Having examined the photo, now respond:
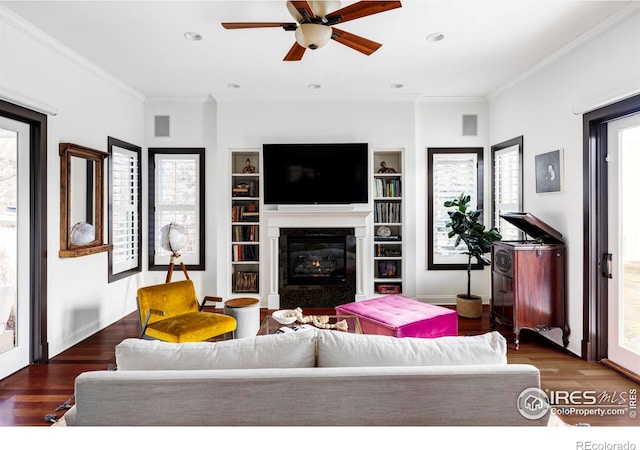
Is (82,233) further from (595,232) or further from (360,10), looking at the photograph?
(595,232)

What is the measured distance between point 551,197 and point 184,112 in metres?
4.53

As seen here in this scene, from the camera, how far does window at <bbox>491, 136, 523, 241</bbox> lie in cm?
436

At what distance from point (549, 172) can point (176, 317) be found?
383cm

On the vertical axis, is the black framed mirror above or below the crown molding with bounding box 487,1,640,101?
below

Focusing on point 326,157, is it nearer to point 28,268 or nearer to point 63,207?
point 63,207

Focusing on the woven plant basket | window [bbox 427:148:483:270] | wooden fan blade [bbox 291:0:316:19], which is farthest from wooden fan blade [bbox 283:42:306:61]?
the woven plant basket

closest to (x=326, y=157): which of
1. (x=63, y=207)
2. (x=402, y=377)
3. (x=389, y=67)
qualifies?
(x=389, y=67)

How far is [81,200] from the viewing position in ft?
12.4

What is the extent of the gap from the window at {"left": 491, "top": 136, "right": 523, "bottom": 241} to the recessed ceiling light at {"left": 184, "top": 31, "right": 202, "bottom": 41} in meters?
3.57

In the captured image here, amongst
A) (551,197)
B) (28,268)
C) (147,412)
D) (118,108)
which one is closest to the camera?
(147,412)

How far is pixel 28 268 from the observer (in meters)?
3.15

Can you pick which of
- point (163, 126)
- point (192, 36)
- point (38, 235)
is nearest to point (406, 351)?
point (192, 36)

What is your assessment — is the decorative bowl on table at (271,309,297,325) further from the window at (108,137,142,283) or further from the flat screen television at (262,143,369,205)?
the window at (108,137,142,283)

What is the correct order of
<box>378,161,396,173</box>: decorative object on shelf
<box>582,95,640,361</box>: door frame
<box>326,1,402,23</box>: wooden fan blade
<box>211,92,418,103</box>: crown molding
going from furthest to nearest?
<box>378,161,396,173</box>: decorative object on shelf → <box>211,92,418,103</box>: crown molding → <box>582,95,640,361</box>: door frame → <box>326,1,402,23</box>: wooden fan blade
